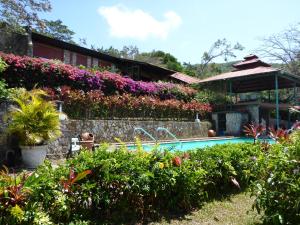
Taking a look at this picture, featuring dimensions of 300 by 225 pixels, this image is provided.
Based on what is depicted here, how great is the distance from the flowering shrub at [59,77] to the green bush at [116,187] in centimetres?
894

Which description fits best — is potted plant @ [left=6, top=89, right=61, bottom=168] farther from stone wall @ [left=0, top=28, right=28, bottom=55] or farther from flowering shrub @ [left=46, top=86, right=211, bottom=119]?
stone wall @ [left=0, top=28, right=28, bottom=55]

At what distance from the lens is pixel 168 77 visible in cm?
2730

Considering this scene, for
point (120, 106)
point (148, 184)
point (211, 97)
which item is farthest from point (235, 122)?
point (148, 184)

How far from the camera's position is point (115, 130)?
14609 millimetres

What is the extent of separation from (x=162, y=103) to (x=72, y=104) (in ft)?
19.0

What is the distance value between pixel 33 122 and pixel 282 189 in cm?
602

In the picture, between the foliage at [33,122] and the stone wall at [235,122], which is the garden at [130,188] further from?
the stone wall at [235,122]

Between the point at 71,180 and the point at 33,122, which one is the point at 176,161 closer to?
the point at 71,180

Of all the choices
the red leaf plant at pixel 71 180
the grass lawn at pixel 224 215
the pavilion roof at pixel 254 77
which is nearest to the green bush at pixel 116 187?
the red leaf plant at pixel 71 180

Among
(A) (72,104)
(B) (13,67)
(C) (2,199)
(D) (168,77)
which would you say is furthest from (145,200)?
(D) (168,77)

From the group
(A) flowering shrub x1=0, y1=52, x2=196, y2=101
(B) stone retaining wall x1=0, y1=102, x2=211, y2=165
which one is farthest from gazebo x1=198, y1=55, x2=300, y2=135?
(A) flowering shrub x1=0, y1=52, x2=196, y2=101

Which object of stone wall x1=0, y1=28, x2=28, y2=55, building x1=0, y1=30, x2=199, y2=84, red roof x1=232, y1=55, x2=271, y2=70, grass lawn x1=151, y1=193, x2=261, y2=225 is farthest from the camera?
red roof x1=232, y1=55, x2=271, y2=70

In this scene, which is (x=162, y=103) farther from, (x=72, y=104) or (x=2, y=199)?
(x=2, y=199)

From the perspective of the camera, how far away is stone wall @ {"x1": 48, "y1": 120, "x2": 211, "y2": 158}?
10534 mm
